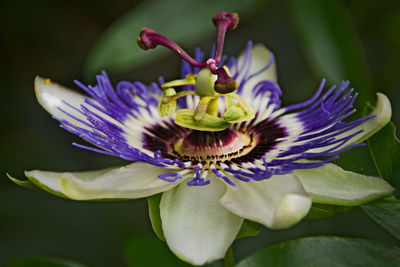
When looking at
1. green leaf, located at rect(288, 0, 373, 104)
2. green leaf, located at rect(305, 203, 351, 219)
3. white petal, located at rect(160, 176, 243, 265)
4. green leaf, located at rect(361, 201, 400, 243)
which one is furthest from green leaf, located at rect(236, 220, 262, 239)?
green leaf, located at rect(288, 0, 373, 104)

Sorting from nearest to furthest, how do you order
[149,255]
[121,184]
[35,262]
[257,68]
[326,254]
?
[326,254], [121,184], [35,262], [149,255], [257,68]

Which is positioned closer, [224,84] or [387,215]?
[387,215]

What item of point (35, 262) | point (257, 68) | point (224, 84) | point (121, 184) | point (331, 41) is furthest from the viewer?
point (331, 41)

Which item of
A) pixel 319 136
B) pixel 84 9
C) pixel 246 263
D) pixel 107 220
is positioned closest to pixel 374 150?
pixel 319 136

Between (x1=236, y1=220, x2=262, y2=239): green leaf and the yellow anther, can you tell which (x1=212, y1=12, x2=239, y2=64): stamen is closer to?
the yellow anther

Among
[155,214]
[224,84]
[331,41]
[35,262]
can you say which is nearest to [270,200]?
[155,214]

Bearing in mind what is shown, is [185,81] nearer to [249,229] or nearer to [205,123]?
[205,123]
